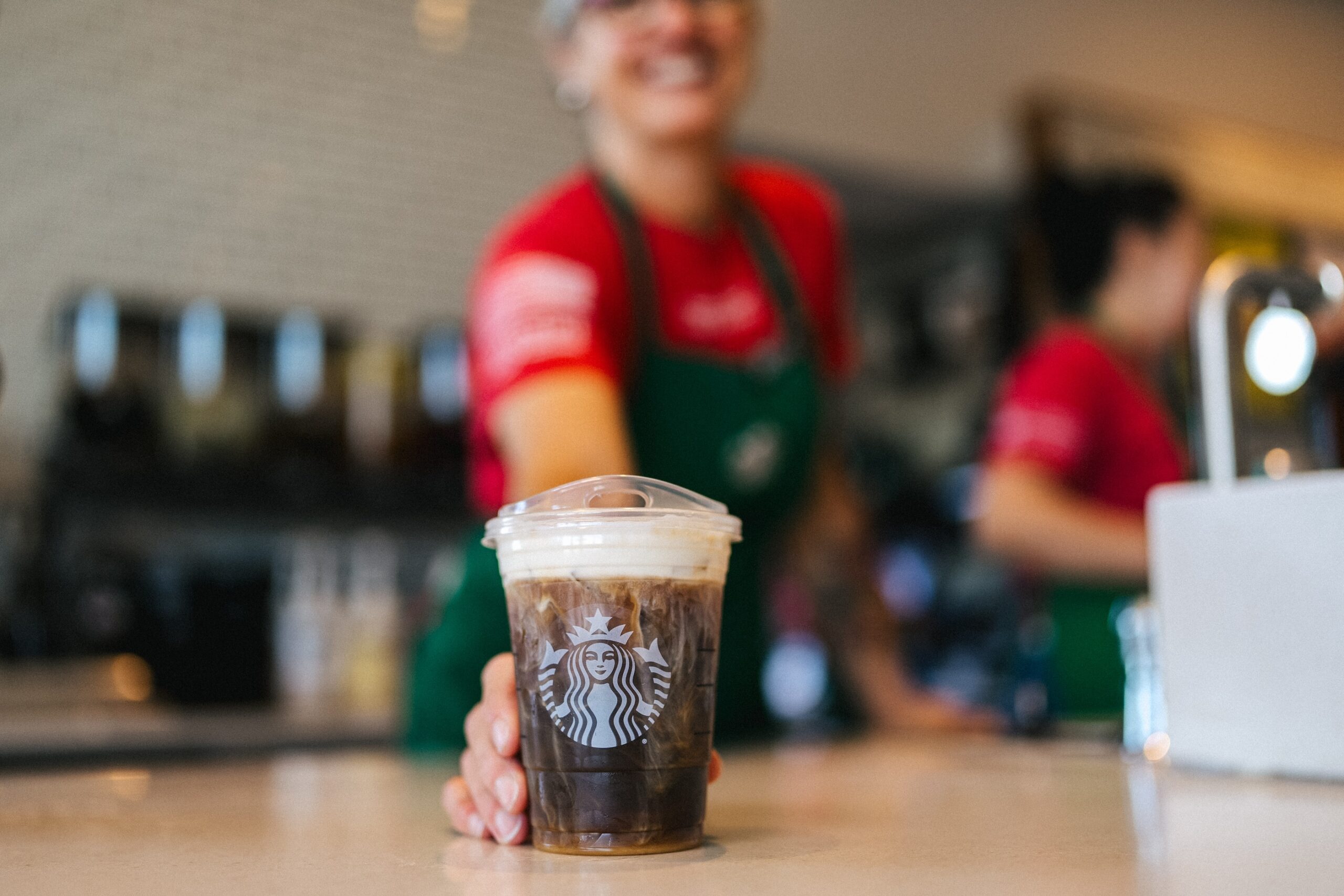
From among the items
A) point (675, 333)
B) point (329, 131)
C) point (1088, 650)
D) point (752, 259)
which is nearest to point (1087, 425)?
point (1088, 650)

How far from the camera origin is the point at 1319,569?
3.04 ft

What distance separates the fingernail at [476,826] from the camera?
0.72 m

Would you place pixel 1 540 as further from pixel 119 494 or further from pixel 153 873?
pixel 153 873

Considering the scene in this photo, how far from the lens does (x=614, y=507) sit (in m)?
0.67

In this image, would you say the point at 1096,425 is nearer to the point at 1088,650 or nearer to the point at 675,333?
the point at 1088,650

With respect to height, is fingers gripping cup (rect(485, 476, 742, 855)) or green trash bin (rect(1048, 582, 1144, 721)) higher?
fingers gripping cup (rect(485, 476, 742, 855))

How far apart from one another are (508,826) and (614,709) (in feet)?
0.38

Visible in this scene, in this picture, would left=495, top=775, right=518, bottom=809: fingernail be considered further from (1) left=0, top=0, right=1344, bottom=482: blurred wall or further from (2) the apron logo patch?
(1) left=0, top=0, right=1344, bottom=482: blurred wall

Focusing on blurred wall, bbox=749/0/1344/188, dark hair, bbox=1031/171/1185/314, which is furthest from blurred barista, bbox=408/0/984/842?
blurred wall, bbox=749/0/1344/188

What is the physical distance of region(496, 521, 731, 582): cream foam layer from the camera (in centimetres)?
64

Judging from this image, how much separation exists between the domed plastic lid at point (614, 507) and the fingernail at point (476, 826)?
17 cm

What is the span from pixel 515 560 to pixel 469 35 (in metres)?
3.42

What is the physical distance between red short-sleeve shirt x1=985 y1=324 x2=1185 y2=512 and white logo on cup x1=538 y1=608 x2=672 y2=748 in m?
1.75

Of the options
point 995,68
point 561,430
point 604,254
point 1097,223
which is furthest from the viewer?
point 995,68
